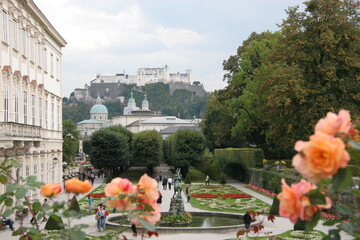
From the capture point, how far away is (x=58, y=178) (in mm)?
38750

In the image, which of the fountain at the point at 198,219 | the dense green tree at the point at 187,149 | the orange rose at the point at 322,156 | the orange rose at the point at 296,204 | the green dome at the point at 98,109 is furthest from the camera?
the green dome at the point at 98,109

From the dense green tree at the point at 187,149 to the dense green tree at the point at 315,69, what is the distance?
24.6m

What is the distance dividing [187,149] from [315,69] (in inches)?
1091

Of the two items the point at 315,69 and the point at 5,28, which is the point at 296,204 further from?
the point at 315,69

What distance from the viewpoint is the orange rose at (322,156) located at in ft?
10.4

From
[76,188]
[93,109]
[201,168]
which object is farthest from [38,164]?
[93,109]

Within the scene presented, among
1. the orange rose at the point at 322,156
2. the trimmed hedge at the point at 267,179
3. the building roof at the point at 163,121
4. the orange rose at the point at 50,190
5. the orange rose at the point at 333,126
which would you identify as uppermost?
the building roof at the point at 163,121

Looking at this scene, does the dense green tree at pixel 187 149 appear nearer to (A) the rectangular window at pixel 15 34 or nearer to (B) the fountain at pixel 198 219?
(B) the fountain at pixel 198 219

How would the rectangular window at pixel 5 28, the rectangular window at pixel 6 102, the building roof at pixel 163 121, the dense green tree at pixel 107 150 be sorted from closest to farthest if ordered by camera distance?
the rectangular window at pixel 5 28 < the rectangular window at pixel 6 102 < the dense green tree at pixel 107 150 < the building roof at pixel 163 121

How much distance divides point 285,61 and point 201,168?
34089 mm

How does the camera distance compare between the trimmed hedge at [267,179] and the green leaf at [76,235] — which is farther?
the trimmed hedge at [267,179]

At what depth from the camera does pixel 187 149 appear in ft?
197

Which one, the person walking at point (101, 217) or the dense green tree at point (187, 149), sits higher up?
the dense green tree at point (187, 149)

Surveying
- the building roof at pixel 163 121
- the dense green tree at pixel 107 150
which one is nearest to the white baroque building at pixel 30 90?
the dense green tree at pixel 107 150
